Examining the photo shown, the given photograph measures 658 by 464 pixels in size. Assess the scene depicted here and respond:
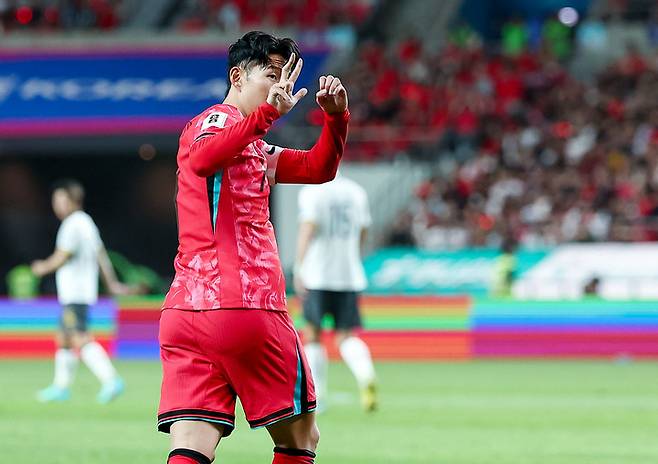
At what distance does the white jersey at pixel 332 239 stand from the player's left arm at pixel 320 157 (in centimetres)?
740

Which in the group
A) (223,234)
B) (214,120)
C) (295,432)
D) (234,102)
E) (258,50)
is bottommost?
(295,432)

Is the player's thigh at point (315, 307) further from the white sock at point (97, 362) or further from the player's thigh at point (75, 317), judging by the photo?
the player's thigh at point (75, 317)

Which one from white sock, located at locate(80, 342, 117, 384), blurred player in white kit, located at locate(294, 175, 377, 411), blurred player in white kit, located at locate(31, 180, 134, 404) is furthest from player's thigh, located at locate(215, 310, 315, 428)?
blurred player in white kit, located at locate(31, 180, 134, 404)

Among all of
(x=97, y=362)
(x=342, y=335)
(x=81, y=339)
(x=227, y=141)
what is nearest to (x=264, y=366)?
(x=227, y=141)

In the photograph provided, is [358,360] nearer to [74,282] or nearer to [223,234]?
[74,282]

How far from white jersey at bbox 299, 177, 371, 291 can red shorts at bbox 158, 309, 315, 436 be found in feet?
26.0

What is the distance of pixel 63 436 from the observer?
12336 mm

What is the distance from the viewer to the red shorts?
6.17 meters

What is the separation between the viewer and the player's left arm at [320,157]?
6.57m

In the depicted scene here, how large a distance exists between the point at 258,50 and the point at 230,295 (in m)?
1.03

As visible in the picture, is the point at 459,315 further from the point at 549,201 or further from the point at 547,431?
the point at 547,431

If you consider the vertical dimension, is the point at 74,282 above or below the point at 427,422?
above

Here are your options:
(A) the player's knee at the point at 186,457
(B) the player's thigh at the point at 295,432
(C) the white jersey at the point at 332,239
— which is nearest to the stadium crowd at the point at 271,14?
(C) the white jersey at the point at 332,239

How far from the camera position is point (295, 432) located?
649 centimetres
